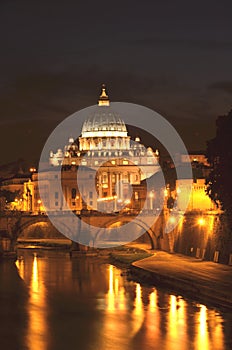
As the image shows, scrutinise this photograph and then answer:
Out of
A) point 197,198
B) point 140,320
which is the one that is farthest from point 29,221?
point 140,320

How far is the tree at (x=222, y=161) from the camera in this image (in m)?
42.2

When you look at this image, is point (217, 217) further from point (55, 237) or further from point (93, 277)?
point (55, 237)

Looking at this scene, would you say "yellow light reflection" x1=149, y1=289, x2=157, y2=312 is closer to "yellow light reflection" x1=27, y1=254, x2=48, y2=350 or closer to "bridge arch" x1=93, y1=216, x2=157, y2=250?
"yellow light reflection" x1=27, y1=254, x2=48, y2=350

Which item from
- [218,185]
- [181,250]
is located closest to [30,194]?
A: [181,250]

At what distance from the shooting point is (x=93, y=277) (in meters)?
47.8

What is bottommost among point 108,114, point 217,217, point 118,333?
point 118,333

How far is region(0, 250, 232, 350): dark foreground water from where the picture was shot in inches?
1224

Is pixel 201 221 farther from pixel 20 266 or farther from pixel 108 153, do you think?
pixel 108 153

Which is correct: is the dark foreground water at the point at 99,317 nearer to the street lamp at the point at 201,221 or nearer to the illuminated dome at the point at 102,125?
the street lamp at the point at 201,221

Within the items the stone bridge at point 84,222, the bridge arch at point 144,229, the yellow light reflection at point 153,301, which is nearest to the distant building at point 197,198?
the stone bridge at point 84,222

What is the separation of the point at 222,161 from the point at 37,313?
34.6 ft

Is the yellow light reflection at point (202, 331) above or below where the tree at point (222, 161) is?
below

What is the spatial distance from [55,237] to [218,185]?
33302mm

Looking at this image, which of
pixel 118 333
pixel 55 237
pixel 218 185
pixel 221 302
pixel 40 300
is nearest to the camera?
pixel 118 333
